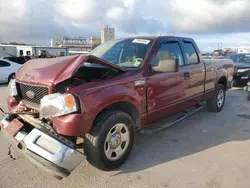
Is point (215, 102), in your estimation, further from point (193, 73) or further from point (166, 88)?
point (166, 88)

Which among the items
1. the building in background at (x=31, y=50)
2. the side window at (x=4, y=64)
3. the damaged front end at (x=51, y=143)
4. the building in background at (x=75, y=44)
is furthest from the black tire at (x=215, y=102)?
the building in background at (x=75, y=44)

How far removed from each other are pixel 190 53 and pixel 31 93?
3224 mm

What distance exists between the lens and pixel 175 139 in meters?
4.17

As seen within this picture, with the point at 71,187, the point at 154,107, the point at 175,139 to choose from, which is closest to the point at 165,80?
the point at 154,107

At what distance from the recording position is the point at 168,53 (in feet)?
13.2

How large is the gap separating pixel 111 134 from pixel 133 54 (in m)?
1.47

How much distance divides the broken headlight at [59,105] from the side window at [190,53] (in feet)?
9.38

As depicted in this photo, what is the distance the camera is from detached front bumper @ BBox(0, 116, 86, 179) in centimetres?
238

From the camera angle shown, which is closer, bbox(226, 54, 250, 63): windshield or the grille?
the grille

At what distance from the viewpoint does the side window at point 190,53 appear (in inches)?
181

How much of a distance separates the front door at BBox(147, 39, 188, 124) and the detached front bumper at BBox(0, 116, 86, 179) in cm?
149

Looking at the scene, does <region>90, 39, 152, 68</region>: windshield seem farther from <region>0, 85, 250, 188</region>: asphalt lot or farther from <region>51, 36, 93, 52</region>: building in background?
<region>51, 36, 93, 52</region>: building in background

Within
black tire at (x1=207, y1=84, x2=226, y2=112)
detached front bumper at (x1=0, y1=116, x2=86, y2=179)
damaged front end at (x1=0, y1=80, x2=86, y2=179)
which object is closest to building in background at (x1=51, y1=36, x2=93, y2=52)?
black tire at (x1=207, y1=84, x2=226, y2=112)

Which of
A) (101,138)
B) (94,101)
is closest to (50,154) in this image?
(101,138)
